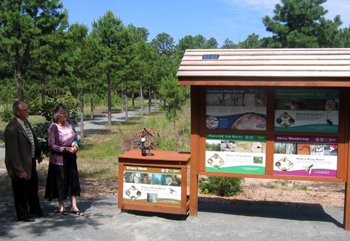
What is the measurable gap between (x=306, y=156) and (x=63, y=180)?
3.74 meters

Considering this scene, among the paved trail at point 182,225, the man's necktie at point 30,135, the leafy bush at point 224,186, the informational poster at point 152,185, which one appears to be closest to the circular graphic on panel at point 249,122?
the informational poster at point 152,185

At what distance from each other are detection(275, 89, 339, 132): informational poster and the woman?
322cm

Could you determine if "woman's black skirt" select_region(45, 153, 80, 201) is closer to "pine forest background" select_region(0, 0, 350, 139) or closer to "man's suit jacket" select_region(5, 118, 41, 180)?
"man's suit jacket" select_region(5, 118, 41, 180)

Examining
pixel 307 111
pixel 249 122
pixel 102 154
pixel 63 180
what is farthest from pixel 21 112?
pixel 102 154

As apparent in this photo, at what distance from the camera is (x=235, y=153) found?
5.26 metres

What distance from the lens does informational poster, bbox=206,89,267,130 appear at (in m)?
5.19

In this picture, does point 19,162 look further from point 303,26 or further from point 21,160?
point 303,26

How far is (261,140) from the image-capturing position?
17.0 ft

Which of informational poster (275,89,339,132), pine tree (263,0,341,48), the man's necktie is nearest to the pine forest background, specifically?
pine tree (263,0,341,48)

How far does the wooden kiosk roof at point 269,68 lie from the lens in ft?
15.4

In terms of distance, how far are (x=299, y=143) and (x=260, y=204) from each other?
1.82 metres

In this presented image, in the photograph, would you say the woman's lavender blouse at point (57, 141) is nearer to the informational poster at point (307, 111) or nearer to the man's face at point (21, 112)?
the man's face at point (21, 112)

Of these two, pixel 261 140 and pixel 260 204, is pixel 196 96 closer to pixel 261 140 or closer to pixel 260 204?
pixel 261 140

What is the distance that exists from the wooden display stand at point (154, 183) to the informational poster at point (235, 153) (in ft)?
1.36
